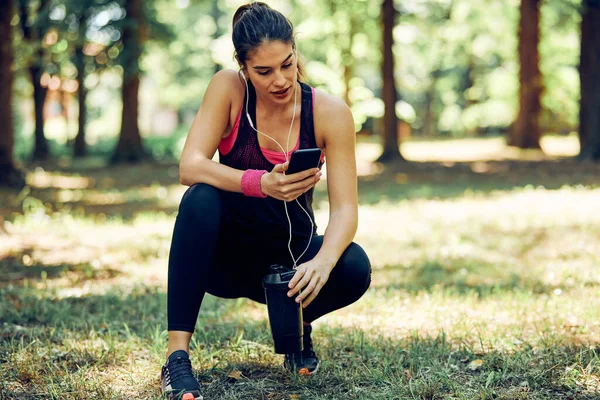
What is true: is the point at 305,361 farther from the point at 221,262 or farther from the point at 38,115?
the point at 38,115

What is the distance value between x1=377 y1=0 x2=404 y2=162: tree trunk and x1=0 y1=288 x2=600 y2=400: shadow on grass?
13.3 metres

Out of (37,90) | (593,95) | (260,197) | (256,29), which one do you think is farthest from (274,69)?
(37,90)

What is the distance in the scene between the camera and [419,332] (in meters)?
3.63

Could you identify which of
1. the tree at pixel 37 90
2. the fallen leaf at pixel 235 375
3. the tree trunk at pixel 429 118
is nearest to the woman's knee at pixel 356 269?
the fallen leaf at pixel 235 375

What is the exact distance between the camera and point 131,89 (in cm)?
1836

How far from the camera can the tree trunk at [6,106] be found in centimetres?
1099

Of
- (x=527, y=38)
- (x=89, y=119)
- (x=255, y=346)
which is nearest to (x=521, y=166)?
(x=527, y=38)

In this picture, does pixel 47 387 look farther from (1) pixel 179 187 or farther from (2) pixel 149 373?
(1) pixel 179 187

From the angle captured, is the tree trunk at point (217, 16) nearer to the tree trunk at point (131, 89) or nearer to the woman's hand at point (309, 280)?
the tree trunk at point (131, 89)

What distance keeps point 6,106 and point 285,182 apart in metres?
9.99

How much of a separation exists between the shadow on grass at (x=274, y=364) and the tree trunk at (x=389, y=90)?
1334 centimetres

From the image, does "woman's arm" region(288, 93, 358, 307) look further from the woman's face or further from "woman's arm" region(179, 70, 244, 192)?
"woman's arm" region(179, 70, 244, 192)

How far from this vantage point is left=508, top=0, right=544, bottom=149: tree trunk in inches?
751

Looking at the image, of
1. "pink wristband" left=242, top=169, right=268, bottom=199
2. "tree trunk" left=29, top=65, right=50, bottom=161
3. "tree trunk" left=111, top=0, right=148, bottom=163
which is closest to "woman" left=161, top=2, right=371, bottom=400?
"pink wristband" left=242, top=169, right=268, bottom=199
